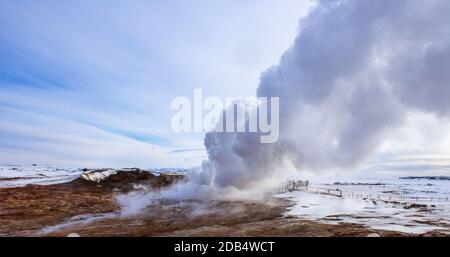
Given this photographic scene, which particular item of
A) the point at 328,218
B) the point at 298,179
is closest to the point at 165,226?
the point at 328,218

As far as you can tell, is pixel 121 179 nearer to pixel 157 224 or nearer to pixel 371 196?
pixel 371 196

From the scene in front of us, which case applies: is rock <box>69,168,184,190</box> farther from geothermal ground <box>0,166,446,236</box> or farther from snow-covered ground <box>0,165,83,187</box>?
geothermal ground <box>0,166,446,236</box>

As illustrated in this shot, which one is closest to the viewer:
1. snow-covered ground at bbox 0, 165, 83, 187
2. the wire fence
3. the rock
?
the wire fence

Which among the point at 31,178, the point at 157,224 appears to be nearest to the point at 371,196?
the point at 157,224

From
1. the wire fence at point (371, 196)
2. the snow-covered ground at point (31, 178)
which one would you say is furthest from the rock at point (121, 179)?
the wire fence at point (371, 196)

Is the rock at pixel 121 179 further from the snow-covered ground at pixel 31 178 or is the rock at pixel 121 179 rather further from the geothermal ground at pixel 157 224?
the geothermal ground at pixel 157 224

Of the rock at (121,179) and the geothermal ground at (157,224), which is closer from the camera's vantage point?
the geothermal ground at (157,224)

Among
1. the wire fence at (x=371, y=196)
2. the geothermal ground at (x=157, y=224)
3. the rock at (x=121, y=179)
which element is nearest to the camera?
A: the geothermal ground at (x=157, y=224)

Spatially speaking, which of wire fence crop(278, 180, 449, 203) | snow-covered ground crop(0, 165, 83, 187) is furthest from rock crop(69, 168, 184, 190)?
wire fence crop(278, 180, 449, 203)

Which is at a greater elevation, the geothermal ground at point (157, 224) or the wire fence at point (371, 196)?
the geothermal ground at point (157, 224)

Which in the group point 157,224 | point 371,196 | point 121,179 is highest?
point 157,224
